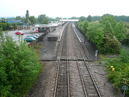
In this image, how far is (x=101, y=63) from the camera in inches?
772

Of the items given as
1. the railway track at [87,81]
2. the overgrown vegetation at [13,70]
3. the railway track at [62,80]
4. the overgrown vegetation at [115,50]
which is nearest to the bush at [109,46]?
the overgrown vegetation at [115,50]

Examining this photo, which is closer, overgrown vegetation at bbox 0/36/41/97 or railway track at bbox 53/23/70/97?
overgrown vegetation at bbox 0/36/41/97

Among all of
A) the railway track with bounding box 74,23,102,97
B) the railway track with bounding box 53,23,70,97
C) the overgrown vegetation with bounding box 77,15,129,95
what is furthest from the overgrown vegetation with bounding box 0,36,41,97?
the overgrown vegetation with bounding box 77,15,129,95

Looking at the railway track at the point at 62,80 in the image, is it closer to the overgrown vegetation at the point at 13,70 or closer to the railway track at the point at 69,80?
the railway track at the point at 69,80

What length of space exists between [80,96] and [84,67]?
659 cm

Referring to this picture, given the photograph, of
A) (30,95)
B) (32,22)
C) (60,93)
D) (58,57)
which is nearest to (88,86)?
(60,93)

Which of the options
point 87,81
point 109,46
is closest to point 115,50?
point 109,46

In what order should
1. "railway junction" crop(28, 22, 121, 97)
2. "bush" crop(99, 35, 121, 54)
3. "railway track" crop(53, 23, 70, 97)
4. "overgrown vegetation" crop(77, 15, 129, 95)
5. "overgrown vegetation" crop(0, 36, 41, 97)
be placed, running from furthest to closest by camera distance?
"bush" crop(99, 35, 121, 54) → "overgrown vegetation" crop(77, 15, 129, 95) → "railway junction" crop(28, 22, 121, 97) → "railway track" crop(53, 23, 70, 97) → "overgrown vegetation" crop(0, 36, 41, 97)

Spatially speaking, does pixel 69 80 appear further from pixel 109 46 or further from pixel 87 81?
pixel 109 46

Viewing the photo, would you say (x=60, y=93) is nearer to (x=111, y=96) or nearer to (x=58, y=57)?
(x=111, y=96)

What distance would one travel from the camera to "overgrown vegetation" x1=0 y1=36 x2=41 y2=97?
10148 millimetres

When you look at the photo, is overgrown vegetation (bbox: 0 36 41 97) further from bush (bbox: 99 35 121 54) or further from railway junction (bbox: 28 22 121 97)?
bush (bbox: 99 35 121 54)

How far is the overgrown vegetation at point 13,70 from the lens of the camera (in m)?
10.1

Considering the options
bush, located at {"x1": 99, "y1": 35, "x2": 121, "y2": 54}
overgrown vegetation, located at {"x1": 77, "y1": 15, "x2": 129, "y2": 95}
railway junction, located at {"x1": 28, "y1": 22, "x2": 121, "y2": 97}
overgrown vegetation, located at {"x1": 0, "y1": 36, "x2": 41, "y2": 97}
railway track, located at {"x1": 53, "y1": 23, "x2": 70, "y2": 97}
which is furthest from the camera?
bush, located at {"x1": 99, "y1": 35, "x2": 121, "y2": 54}
